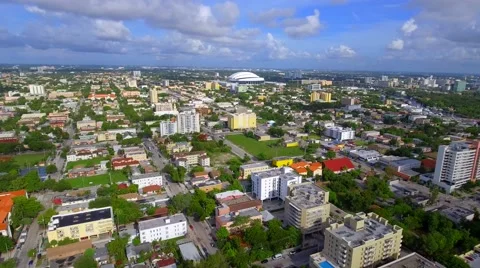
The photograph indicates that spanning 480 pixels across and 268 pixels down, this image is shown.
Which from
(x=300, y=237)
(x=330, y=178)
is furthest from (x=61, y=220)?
(x=330, y=178)

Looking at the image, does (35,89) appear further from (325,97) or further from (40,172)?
(325,97)

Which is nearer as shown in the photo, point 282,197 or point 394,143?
point 282,197

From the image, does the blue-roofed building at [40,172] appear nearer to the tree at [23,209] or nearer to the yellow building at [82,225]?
the tree at [23,209]

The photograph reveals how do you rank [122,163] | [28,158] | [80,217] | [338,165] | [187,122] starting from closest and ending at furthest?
[80,217] → [338,165] → [122,163] → [28,158] → [187,122]

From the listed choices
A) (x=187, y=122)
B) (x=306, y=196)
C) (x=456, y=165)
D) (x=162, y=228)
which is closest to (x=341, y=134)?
(x=456, y=165)

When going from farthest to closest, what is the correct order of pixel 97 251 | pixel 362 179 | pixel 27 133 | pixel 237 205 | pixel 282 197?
pixel 27 133, pixel 362 179, pixel 282 197, pixel 237 205, pixel 97 251

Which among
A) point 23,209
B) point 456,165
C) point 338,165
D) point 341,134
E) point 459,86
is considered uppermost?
point 459,86

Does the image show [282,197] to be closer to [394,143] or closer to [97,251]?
[97,251]
